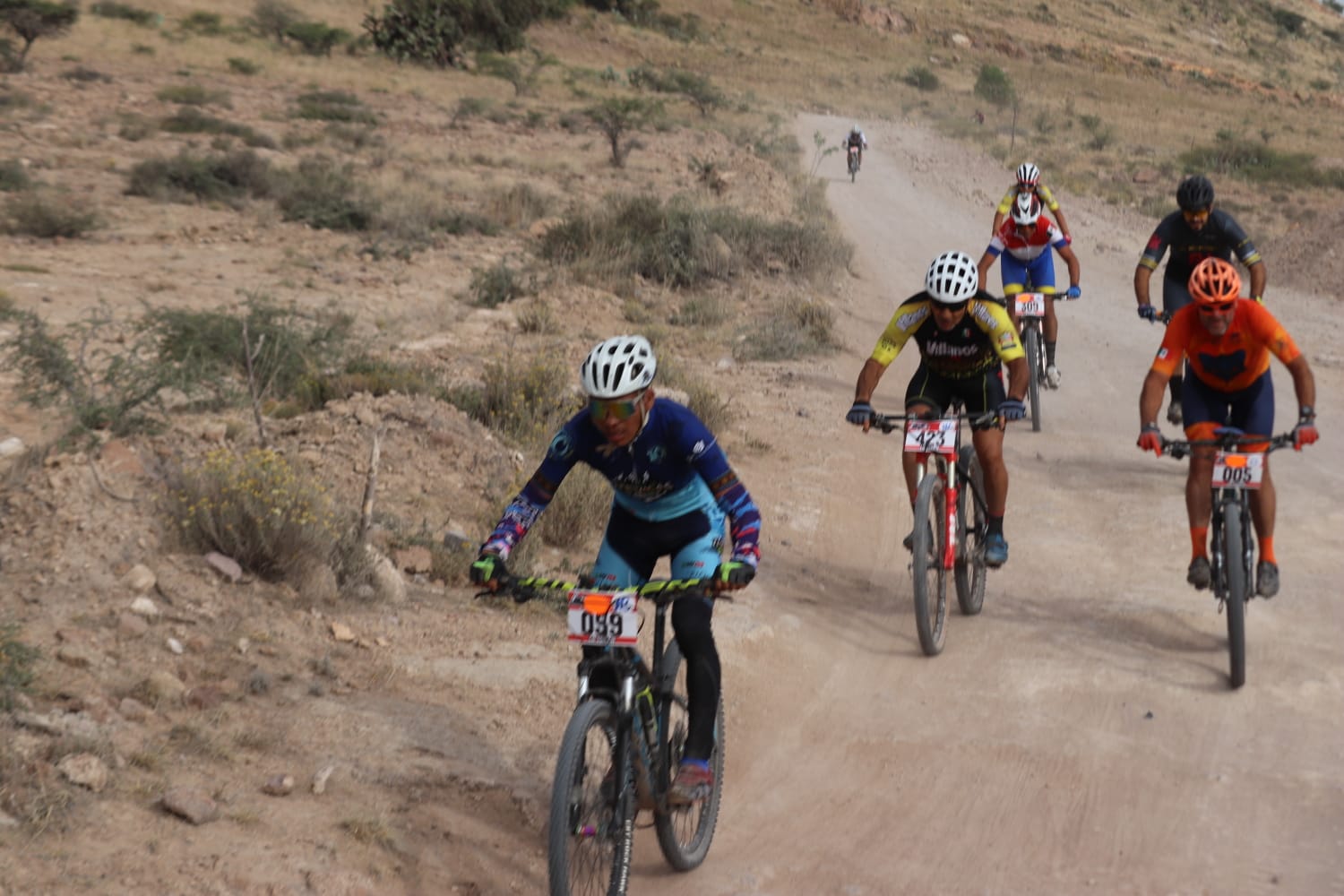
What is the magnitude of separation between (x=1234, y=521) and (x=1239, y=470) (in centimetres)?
25

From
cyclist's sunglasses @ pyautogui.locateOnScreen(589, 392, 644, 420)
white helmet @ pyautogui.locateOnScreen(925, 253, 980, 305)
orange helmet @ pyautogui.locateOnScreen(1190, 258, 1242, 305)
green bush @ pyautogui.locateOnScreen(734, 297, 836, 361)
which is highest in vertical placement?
orange helmet @ pyautogui.locateOnScreen(1190, 258, 1242, 305)

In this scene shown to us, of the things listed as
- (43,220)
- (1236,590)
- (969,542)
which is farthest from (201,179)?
(1236,590)

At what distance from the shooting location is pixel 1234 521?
616 centimetres

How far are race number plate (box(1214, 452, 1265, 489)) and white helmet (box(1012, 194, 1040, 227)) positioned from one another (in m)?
4.81

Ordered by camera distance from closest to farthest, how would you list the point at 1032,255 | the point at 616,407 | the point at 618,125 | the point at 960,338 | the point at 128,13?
the point at 616,407 < the point at 960,338 < the point at 1032,255 < the point at 618,125 < the point at 128,13

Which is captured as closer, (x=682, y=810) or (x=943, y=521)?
(x=682, y=810)

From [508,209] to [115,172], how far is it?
21.6 feet

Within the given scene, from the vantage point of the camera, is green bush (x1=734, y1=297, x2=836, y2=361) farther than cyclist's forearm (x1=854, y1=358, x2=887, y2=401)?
Yes

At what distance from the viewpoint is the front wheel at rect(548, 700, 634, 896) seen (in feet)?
12.3

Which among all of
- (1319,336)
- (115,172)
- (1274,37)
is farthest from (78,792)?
(1274,37)

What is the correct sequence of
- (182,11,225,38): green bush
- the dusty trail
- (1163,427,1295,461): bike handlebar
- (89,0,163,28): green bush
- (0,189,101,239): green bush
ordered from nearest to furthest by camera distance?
the dusty trail
(1163,427,1295,461): bike handlebar
(0,189,101,239): green bush
(89,0,163,28): green bush
(182,11,225,38): green bush

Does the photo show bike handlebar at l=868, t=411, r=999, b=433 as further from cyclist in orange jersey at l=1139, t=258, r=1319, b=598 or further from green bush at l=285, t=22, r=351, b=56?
green bush at l=285, t=22, r=351, b=56

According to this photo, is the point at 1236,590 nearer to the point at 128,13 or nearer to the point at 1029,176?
the point at 1029,176

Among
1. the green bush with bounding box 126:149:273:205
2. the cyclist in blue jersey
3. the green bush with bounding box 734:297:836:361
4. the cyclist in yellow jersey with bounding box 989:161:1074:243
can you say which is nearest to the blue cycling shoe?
the cyclist in blue jersey
